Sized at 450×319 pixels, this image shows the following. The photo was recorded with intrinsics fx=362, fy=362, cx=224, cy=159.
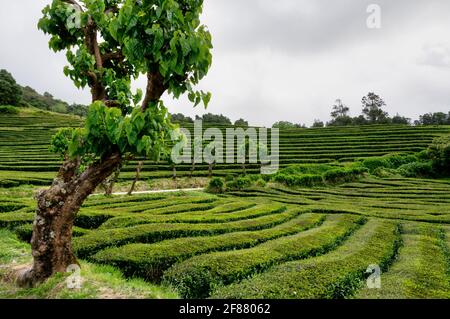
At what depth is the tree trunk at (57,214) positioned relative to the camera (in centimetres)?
568

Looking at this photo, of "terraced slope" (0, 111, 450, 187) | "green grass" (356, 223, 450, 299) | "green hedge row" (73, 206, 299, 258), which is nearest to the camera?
"green grass" (356, 223, 450, 299)

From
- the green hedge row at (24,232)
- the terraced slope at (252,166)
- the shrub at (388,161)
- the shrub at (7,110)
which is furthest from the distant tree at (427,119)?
the green hedge row at (24,232)

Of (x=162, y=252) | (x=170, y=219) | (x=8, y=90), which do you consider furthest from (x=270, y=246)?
(x=8, y=90)

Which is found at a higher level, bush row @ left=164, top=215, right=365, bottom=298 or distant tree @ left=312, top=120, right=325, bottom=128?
distant tree @ left=312, top=120, right=325, bottom=128

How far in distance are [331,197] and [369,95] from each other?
9010cm

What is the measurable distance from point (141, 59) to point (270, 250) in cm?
542

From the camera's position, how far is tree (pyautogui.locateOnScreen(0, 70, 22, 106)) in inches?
2889

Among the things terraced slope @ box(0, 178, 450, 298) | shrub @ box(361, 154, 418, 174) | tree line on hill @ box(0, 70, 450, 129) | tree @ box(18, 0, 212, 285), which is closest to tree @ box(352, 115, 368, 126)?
tree line on hill @ box(0, 70, 450, 129)

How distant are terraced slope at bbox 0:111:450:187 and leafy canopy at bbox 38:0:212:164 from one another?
24.6 meters

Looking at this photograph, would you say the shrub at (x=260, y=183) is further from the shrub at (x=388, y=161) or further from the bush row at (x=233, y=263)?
the bush row at (x=233, y=263)

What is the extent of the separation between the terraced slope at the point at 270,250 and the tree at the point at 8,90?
70.5m

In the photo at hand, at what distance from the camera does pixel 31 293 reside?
5555 millimetres

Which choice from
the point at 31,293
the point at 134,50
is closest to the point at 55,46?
the point at 134,50

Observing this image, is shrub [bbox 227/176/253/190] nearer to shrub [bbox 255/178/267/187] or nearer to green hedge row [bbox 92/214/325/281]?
shrub [bbox 255/178/267/187]
